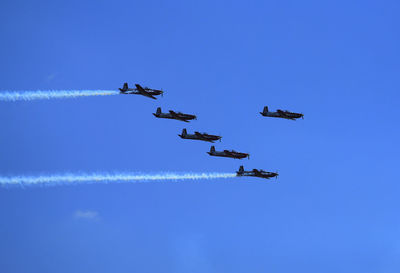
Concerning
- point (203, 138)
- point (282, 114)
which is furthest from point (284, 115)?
point (203, 138)

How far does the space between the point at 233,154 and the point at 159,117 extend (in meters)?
21.9

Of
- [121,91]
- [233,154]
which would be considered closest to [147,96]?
[121,91]

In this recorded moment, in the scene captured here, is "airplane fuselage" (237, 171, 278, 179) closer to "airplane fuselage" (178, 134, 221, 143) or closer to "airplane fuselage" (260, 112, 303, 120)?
"airplane fuselage" (178, 134, 221, 143)

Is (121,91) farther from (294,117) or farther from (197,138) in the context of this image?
(294,117)

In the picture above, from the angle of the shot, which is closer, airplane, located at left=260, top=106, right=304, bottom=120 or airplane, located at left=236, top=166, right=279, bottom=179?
airplane, located at left=260, top=106, right=304, bottom=120

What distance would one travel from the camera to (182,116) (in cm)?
17612

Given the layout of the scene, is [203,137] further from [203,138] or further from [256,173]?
[256,173]

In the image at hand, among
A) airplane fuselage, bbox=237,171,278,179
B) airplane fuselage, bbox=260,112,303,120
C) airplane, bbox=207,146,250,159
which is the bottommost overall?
airplane fuselage, bbox=237,171,278,179

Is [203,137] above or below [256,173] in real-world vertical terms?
above

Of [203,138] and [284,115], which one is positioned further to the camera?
[284,115]

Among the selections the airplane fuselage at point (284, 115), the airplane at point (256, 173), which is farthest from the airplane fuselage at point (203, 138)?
the airplane fuselage at point (284, 115)

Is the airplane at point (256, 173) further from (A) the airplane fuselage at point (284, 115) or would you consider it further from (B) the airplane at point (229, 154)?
(A) the airplane fuselage at point (284, 115)

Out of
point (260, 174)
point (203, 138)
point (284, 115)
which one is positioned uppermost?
point (284, 115)

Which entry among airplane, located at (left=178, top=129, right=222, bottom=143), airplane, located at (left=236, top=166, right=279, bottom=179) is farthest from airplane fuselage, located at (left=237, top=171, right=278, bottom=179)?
airplane, located at (left=178, top=129, right=222, bottom=143)
